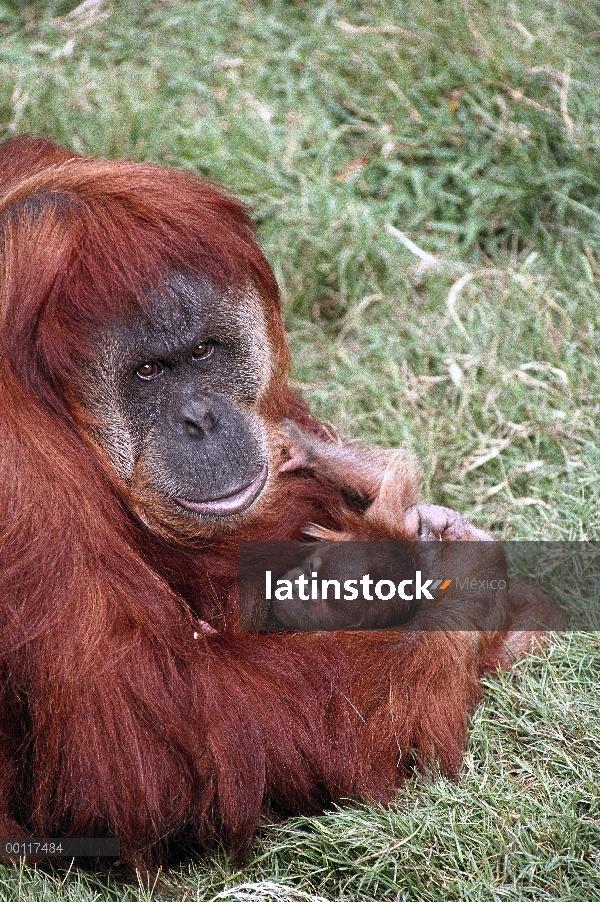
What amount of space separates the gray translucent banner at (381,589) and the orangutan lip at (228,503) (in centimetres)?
20

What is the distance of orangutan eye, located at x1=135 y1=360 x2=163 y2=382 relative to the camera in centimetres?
248

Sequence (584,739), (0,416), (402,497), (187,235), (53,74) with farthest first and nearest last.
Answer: (53,74), (402,497), (584,739), (187,235), (0,416)

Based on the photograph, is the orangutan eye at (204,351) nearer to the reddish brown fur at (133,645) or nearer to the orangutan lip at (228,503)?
the reddish brown fur at (133,645)

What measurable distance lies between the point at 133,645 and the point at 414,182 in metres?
2.89

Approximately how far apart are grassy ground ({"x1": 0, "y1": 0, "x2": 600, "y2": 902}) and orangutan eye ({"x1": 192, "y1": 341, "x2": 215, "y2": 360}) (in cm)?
123

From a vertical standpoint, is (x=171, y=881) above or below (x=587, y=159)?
below

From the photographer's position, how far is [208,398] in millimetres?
2553

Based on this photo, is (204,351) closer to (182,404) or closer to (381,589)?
(182,404)

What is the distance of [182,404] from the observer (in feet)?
8.21

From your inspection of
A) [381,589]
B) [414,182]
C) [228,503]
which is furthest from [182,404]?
[414,182]

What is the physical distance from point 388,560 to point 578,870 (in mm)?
886

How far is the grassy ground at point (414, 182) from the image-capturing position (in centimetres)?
381

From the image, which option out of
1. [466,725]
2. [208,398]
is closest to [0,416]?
[208,398]

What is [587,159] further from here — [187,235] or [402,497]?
[187,235]
